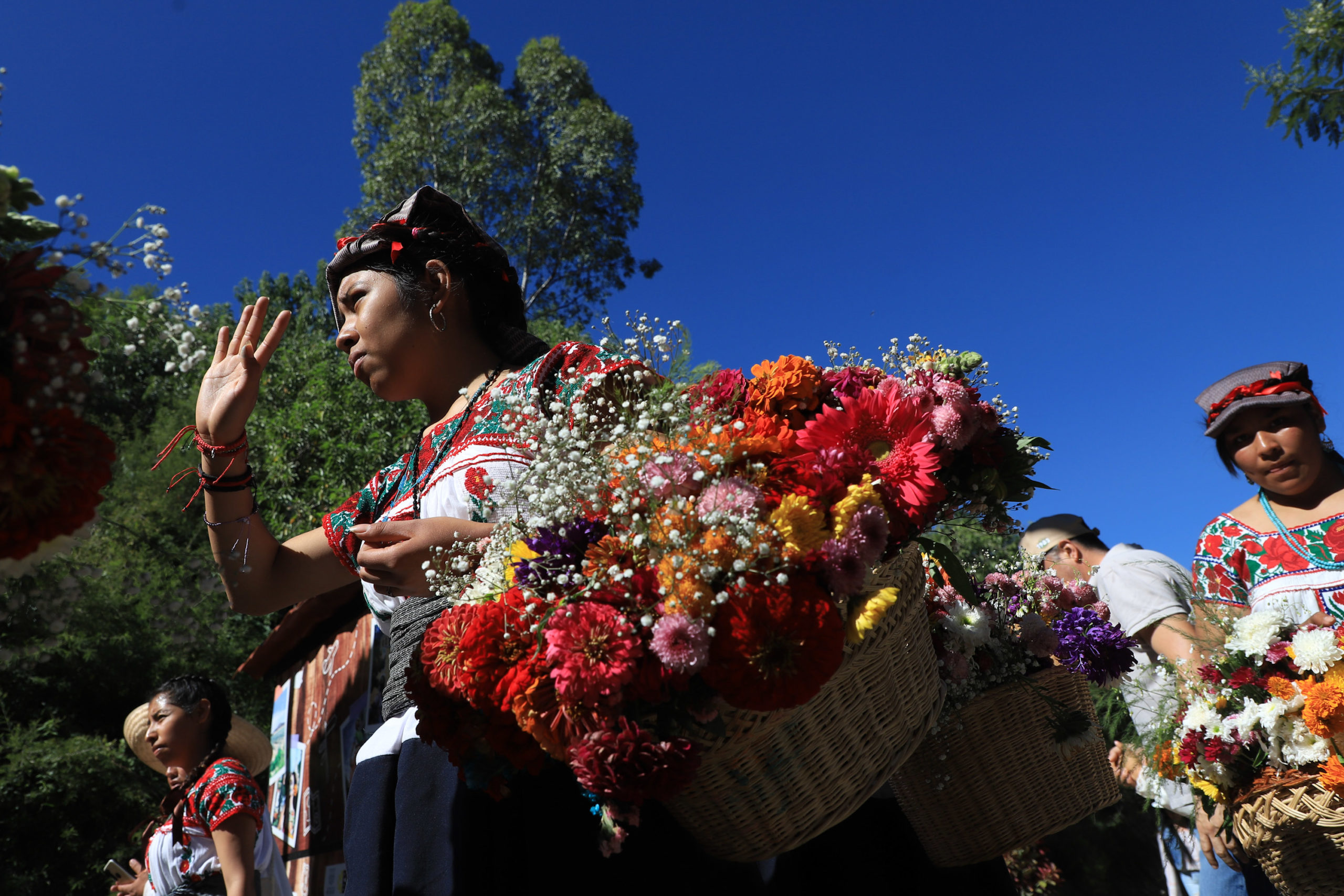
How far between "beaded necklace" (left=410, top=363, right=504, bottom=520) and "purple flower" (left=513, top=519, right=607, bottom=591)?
635 millimetres

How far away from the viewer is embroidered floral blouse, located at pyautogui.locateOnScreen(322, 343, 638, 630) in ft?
5.74

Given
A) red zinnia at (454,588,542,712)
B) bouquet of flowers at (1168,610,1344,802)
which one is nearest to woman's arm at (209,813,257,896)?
red zinnia at (454,588,542,712)

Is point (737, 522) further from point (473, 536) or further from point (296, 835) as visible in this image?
point (296, 835)

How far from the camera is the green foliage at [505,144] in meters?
17.4

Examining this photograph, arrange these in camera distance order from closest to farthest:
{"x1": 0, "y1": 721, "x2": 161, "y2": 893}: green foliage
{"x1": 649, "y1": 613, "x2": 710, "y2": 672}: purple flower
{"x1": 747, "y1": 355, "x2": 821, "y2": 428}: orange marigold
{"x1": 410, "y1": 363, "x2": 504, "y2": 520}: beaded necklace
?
{"x1": 649, "y1": 613, "x2": 710, "y2": 672}: purple flower
{"x1": 747, "y1": 355, "x2": 821, "y2": 428}: orange marigold
{"x1": 410, "y1": 363, "x2": 504, "y2": 520}: beaded necklace
{"x1": 0, "y1": 721, "x2": 161, "y2": 893}: green foliage

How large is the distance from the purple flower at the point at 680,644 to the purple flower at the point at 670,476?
20cm

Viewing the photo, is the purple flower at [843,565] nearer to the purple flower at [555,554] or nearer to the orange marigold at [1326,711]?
the purple flower at [555,554]

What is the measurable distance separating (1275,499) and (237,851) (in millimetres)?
4207

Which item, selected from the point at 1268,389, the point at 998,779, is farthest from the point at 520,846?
the point at 1268,389

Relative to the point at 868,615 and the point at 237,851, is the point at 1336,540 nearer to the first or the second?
the point at 868,615

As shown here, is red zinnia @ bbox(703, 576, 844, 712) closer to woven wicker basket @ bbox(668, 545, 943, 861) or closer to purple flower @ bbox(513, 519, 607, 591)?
woven wicker basket @ bbox(668, 545, 943, 861)

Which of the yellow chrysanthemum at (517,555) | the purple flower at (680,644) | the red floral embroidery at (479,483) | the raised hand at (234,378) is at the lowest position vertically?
the purple flower at (680,644)

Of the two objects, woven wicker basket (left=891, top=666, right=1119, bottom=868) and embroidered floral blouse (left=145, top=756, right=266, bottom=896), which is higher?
embroidered floral blouse (left=145, top=756, right=266, bottom=896)

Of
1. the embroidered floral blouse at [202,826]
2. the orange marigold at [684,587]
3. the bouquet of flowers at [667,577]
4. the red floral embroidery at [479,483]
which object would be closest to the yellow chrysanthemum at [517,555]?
the bouquet of flowers at [667,577]
